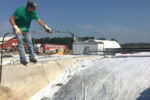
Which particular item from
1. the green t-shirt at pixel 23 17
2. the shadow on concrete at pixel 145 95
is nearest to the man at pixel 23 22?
the green t-shirt at pixel 23 17

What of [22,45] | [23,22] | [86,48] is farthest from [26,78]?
[86,48]

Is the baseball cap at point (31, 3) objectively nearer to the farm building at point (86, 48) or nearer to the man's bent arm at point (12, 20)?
the man's bent arm at point (12, 20)

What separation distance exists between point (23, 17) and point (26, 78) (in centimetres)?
199

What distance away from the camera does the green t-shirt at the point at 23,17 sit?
302 inches

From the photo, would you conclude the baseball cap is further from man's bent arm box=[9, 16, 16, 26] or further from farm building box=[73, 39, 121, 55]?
farm building box=[73, 39, 121, 55]

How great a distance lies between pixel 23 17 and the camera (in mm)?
7734

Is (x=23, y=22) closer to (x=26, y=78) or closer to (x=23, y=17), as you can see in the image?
(x=23, y=17)

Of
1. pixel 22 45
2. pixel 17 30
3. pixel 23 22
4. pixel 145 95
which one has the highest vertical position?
pixel 23 22

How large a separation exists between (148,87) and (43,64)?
4525mm

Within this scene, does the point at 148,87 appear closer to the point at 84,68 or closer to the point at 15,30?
the point at 84,68

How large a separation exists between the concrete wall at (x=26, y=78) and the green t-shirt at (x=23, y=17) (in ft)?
4.23

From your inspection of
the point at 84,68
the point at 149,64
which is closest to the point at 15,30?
the point at 84,68

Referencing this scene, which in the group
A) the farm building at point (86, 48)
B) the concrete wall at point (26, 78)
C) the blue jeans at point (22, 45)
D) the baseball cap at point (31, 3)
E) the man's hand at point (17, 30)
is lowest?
the concrete wall at point (26, 78)

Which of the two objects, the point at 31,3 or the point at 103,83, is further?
the point at 31,3
